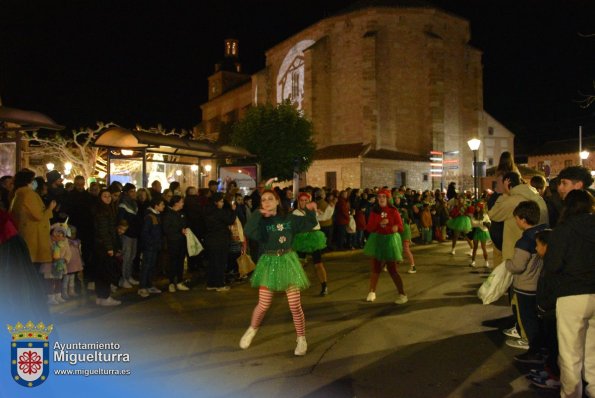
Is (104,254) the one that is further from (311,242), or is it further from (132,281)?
(311,242)

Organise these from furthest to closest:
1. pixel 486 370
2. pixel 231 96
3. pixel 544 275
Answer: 1. pixel 231 96
2. pixel 486 370
3. pixel 544 275

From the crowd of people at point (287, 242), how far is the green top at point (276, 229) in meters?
0.01

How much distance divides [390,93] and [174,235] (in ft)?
108

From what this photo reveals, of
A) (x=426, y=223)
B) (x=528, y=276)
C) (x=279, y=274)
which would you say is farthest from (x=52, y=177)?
(x=426, y=223)

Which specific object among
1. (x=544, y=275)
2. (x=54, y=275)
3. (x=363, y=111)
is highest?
(x=363, y=111)

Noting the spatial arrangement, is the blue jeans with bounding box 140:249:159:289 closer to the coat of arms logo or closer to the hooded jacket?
the coat of arms logo

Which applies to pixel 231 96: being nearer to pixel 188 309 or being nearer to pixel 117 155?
pixel 117 155

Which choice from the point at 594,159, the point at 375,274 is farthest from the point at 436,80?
the point at 375,274

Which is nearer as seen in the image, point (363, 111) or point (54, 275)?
point (54, 275)

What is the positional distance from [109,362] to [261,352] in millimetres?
1722

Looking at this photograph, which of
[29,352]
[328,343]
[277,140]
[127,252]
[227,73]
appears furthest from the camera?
[227,73]

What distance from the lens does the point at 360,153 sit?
3681 centimetres

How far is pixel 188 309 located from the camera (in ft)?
27.0

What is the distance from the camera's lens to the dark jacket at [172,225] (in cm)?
974
